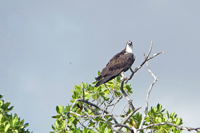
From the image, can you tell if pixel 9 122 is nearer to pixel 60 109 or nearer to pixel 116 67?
pixel 60 109

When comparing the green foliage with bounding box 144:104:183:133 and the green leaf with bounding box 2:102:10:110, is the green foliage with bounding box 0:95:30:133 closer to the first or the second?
the green leaf with bounding box 2:102:10:110

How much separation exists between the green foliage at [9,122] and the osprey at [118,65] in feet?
9.84

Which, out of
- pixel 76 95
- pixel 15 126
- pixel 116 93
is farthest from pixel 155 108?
pixel 15 126

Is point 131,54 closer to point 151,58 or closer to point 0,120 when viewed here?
point 151,58

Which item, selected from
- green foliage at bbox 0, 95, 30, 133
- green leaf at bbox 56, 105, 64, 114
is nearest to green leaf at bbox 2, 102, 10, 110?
green foliage at bbox 0, 95, 30, 133

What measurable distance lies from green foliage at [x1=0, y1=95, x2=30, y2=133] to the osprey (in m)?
3.00

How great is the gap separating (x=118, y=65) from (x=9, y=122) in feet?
16.5

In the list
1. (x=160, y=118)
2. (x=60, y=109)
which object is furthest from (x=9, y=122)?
(x=160, y=118)

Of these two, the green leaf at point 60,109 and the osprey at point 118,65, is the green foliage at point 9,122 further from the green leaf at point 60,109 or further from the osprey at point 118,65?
the osprey at point 118,65

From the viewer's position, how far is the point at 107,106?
852 centimetres

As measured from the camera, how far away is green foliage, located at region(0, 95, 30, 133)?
664cm

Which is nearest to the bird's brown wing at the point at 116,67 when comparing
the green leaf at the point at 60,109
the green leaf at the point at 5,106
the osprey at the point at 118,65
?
the osprey at the point at 118,65

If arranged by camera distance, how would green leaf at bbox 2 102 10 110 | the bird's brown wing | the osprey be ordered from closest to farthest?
green leaf at bbox 2 102 10 110, the bird's brown wing, the osprey

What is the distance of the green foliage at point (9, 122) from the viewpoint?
6641 mm
